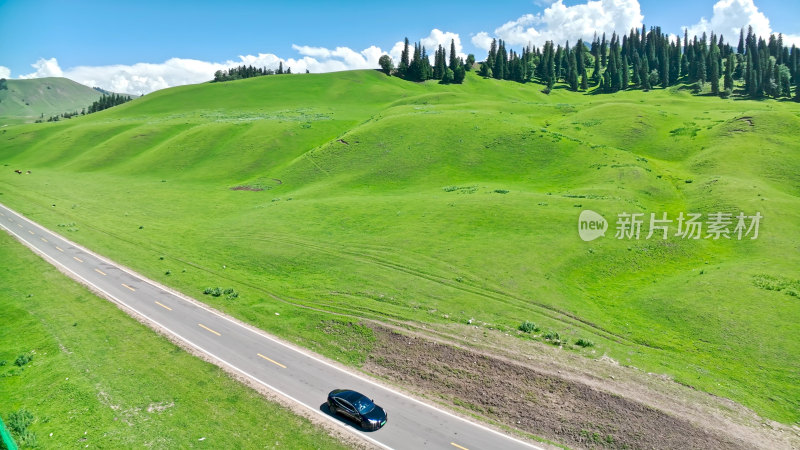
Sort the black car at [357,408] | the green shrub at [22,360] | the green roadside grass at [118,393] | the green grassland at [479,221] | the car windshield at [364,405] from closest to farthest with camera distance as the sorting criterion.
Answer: the green roadside grass at [118,393] < the black car at [357,408] < the car windshield at [364,405] < the green shrub at [22,360] < the green grassland at [479,221]

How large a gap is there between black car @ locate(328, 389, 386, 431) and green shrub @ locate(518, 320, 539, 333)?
1336cm

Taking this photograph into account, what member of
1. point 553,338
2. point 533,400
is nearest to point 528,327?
point 553,338

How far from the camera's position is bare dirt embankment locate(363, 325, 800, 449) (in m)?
21.2

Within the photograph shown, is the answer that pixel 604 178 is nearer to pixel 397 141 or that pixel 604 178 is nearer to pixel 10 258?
pixel 397 141

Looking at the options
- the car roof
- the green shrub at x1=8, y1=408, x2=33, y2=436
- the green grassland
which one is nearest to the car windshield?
the car roof

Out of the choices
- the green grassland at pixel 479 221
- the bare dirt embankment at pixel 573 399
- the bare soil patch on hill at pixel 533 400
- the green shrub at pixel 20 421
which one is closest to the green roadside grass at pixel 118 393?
the green shrub at pixel 20 421

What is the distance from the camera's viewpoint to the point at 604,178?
6381 centimetres

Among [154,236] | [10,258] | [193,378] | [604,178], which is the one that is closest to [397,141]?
[604,178]

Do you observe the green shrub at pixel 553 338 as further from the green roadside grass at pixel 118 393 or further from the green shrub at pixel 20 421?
the green shrub at pixel 20 421

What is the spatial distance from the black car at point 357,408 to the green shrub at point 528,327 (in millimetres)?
13357

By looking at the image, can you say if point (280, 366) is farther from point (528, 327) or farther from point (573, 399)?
point (573, 399)

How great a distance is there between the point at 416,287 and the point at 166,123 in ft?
428

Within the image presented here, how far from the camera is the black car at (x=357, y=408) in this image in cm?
2111

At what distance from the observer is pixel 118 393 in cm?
2350
